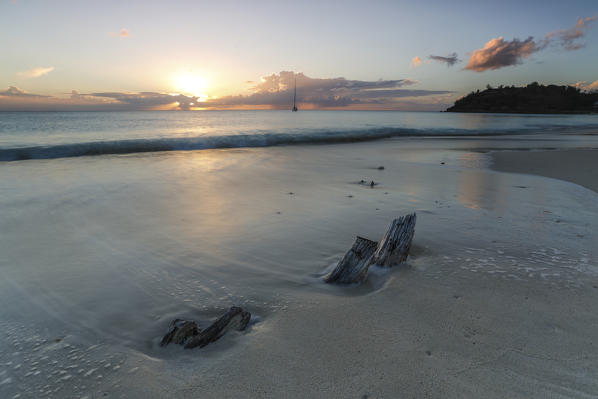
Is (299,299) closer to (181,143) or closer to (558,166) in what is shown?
(558,166)

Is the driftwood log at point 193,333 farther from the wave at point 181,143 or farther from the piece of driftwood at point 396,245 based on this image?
the wave at point 181,143

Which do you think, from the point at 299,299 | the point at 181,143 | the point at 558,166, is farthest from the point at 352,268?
the point at 181,143

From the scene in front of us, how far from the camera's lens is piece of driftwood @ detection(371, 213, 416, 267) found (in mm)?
3270

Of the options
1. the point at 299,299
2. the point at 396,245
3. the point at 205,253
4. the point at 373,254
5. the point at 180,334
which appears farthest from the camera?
the point at 205,253

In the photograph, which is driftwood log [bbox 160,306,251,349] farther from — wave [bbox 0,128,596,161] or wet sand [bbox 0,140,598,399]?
wave [bbox 0,128,596,161]

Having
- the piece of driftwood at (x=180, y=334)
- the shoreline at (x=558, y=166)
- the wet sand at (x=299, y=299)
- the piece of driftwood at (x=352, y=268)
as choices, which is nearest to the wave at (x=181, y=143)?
the wet sand at (x=299, y=299)

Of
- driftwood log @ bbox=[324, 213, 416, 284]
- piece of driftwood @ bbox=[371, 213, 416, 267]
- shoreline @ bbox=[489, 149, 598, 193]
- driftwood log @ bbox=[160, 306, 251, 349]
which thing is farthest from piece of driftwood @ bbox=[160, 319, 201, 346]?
shoreline @ bbox=[489, 149, 598, 193]

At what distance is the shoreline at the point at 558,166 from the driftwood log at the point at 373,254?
19.1 ft

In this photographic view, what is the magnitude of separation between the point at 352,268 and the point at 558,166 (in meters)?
9.94

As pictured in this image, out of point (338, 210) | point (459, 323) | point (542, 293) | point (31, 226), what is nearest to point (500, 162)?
point (338, 210)

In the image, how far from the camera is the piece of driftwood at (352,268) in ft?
9.80

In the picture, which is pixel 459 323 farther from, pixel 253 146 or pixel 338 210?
pixel 253 146

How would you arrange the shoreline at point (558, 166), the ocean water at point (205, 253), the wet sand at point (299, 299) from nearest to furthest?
1. the wet sand at point (299, 299)
2. the ocean water at point (205, 253)
3. the shoreline at point (558, 166)

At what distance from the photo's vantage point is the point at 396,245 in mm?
A: 3332
